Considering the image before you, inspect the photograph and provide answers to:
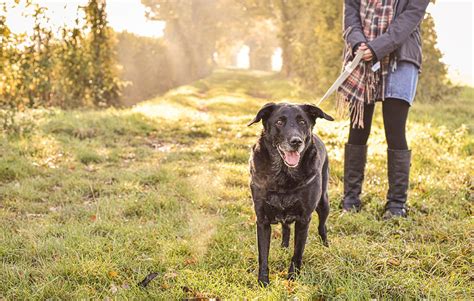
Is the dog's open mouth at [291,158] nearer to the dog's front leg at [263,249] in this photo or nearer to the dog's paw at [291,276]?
the dog's front leg at [263,249]

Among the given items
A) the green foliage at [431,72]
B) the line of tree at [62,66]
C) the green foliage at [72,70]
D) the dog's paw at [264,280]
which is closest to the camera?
the dog's paw at [264,280]

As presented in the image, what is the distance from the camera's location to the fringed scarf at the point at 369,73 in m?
4.54

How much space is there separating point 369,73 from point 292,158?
1.90 meters

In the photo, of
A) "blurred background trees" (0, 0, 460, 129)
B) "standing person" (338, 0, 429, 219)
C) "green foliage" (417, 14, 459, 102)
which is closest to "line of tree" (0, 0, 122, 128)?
"blurred background trees" (0, 0, 460, 129)

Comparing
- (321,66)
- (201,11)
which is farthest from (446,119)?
(201,11)

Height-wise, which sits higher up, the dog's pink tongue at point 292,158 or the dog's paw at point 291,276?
the dog's pink tongue at point 292,158

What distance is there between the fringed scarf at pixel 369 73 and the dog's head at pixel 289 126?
1.37m

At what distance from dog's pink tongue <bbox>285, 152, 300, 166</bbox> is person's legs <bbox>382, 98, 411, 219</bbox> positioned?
1827mm

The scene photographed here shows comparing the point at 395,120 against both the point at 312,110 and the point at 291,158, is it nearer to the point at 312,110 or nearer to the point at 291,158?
the point at 312,110

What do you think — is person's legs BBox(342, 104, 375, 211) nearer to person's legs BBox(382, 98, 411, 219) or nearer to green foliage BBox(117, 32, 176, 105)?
person's legs BBox(382, 98, 411, 219)

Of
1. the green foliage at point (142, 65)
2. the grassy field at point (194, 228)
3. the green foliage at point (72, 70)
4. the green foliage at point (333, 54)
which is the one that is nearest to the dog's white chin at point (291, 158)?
the grassy field at point (194, 228)

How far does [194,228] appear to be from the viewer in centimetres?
424

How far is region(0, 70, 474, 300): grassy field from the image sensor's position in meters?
3.10

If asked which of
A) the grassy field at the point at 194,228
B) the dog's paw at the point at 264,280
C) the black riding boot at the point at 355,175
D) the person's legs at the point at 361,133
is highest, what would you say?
the person's legs at the point at 361,133
